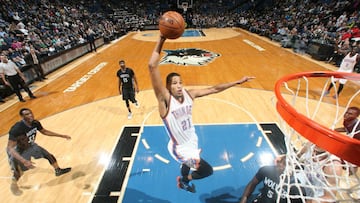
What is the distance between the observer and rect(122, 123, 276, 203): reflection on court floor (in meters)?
3.71

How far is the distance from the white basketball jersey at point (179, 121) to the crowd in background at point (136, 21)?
9093 millimetres

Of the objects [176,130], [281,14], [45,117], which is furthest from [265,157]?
[281,14]

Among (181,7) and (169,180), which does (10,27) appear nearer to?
(169,180)

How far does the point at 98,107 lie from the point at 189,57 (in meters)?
6.99

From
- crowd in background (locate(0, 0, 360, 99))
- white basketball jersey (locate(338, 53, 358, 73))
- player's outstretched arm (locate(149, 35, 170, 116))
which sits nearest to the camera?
player's outstretched arm (locate(149, 35, 170, 116))

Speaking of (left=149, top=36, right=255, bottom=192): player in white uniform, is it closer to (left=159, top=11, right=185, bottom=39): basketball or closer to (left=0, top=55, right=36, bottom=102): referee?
(left=159, top=11, right=185, bottom=39): basketball

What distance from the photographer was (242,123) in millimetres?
5777

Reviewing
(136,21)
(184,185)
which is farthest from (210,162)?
(136,21)

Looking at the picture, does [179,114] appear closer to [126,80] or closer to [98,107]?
[126,80]

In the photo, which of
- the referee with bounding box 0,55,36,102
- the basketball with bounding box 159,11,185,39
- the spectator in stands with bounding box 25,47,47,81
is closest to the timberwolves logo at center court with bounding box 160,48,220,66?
the spectator in stands with bounding box 25,47,47,81

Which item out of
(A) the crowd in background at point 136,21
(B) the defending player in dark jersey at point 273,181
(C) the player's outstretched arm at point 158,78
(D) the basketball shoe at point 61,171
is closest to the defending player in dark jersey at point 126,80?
(D) the basketball shoe at point 61,171

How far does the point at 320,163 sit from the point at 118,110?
549 centimetres

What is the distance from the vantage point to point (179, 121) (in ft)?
9.31

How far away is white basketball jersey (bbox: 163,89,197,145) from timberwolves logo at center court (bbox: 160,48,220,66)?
862cm
